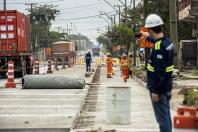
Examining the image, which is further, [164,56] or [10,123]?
[10,123]

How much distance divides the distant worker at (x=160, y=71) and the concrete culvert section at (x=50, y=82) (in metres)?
18.3

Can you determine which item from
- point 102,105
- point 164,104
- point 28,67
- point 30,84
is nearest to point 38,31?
point 28,67

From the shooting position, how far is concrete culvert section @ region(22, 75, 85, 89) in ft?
91.5

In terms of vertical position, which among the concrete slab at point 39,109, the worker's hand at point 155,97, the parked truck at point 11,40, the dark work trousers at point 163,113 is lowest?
the concrete slab at point 39,109

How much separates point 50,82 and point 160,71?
1876 cm

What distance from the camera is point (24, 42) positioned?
4469 cm

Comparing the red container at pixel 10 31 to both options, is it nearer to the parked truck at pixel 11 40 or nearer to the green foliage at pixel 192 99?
the parked truck at pixel 11 40

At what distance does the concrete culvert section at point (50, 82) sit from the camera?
27875mm

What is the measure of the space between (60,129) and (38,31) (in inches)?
4804

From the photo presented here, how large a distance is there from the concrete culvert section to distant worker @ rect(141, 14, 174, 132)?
18327mm

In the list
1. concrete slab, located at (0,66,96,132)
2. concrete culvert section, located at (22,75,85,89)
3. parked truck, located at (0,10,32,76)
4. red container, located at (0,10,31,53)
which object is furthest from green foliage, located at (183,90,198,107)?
red container, located at (0,10,31,53)

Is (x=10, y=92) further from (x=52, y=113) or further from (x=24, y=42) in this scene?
(x=24, y=42)

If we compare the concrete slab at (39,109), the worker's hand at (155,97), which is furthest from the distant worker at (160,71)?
the concrete slab at (39,109)

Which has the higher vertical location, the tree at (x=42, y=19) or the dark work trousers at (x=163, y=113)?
the tree at (x=42, y=19)
